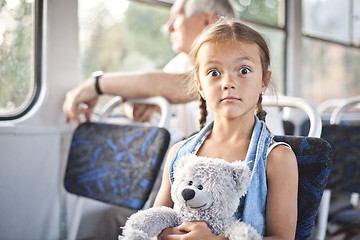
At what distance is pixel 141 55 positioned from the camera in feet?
8.43

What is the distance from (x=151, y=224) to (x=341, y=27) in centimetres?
369

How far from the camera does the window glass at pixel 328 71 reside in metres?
3.79

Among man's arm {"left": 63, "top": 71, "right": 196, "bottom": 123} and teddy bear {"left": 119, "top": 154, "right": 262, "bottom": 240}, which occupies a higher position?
man's arm {"left": 63, "top": 71, "right": 196, "bottom": 123}

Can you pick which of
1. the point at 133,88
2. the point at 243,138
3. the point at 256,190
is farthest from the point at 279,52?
the point at 256,190

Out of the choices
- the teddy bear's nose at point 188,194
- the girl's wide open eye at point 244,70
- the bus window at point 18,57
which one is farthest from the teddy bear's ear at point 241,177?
the bus window at point 18,57

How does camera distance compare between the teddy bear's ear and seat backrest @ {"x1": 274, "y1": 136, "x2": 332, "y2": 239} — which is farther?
seat backrest @ {"x1": 274, "y1": 136, "x2": 332, "y2": 239}

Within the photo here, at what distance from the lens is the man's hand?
1.80 metres

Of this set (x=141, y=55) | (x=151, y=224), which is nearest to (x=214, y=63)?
(x=151, y=224)

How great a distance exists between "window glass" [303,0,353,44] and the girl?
2.93 m

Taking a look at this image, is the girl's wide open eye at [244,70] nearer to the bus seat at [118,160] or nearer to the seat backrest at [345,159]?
the bus seat at [118,160]

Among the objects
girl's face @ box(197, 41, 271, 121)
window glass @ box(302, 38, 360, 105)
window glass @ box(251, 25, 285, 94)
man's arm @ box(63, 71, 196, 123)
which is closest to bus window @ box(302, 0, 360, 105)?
window glass @ box(302, 38, 360, 105)

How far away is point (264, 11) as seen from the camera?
3182mm

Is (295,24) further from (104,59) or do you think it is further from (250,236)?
(250,236)

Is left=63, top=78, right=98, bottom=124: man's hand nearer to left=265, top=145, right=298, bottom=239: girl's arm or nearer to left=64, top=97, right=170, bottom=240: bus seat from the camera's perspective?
left=64, top=97, right=170, bottom=240: bus seat
